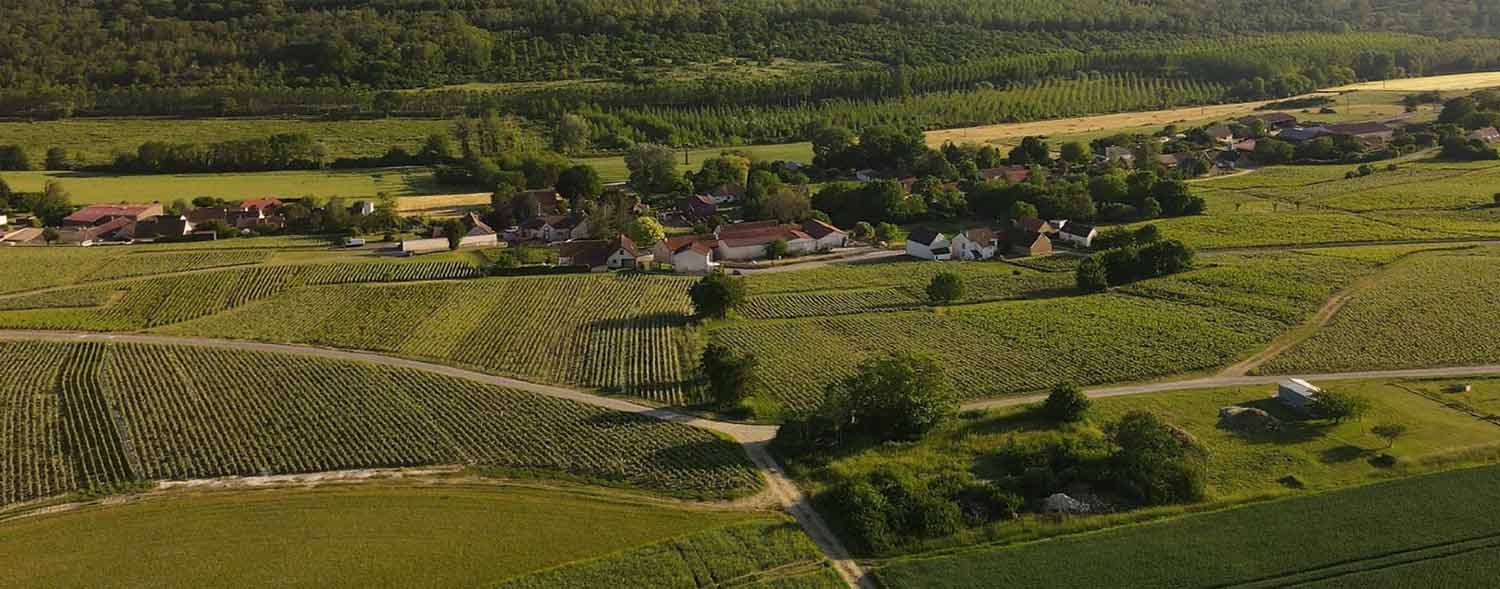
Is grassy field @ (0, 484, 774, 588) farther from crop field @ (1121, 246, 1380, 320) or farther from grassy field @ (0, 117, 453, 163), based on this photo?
grassy field @ (0, 117, 453, 163)

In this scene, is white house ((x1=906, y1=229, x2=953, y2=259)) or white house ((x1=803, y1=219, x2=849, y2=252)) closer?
white house ((x1=906, y1=229, x2=953, y2=259))

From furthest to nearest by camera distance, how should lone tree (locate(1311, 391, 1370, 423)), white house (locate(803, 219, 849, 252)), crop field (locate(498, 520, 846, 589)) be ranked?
white house (locate(803, 219, 849, 252))
lone tree (locate(1311, 391, 1370, 423))
crop field (locate(498, 520, 846, 589))

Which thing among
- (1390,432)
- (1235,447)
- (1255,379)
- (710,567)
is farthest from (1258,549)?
(1255,379)

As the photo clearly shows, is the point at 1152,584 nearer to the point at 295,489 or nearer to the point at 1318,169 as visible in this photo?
the point at 295,489

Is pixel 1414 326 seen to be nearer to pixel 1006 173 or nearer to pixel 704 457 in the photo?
pixel 704 457

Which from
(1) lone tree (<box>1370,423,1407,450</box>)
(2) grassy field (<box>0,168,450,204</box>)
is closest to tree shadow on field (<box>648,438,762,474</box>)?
(1) lone tree (<box>1370,423,1407,450</box>)

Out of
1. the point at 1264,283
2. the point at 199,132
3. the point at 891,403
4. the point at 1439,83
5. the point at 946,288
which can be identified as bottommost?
the point at 1264,283
